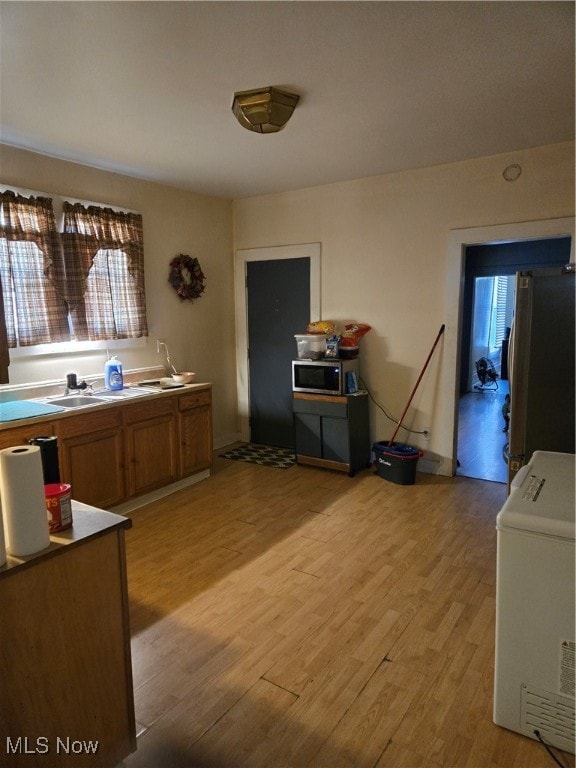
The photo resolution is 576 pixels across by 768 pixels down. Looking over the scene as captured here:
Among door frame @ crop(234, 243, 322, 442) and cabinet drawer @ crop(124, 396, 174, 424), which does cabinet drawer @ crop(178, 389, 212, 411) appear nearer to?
cabinet drawer @ crop(124, 396, 174, 424)

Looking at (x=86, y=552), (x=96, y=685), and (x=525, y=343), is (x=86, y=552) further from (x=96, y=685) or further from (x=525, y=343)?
(x=525, y=343)

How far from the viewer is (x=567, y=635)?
1.54 metres

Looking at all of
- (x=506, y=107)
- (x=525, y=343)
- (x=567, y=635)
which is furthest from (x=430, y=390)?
(x=567, y=635)

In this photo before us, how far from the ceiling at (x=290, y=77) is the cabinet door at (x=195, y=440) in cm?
198

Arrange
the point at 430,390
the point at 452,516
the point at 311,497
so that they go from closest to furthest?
the point at 452,516
the point at 311,497
the point at 430,390

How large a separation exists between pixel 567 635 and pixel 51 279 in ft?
11.5

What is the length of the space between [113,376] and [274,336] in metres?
1.79

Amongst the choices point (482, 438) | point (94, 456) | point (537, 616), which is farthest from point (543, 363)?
point (482, 438)

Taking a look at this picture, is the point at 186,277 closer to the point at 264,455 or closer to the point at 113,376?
the point at 113,376

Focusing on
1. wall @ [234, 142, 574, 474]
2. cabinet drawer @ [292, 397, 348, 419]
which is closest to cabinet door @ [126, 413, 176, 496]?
cabinet drawer @ [292, 397, 348, 419]

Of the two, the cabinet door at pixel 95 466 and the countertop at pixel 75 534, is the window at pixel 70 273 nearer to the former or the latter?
the cabinet door at pixel 95 466

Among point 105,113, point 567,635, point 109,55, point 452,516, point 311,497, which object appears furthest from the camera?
point 311,497

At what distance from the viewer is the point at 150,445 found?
12.1ft

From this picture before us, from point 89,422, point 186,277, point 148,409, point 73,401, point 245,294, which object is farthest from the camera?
point 245,294
